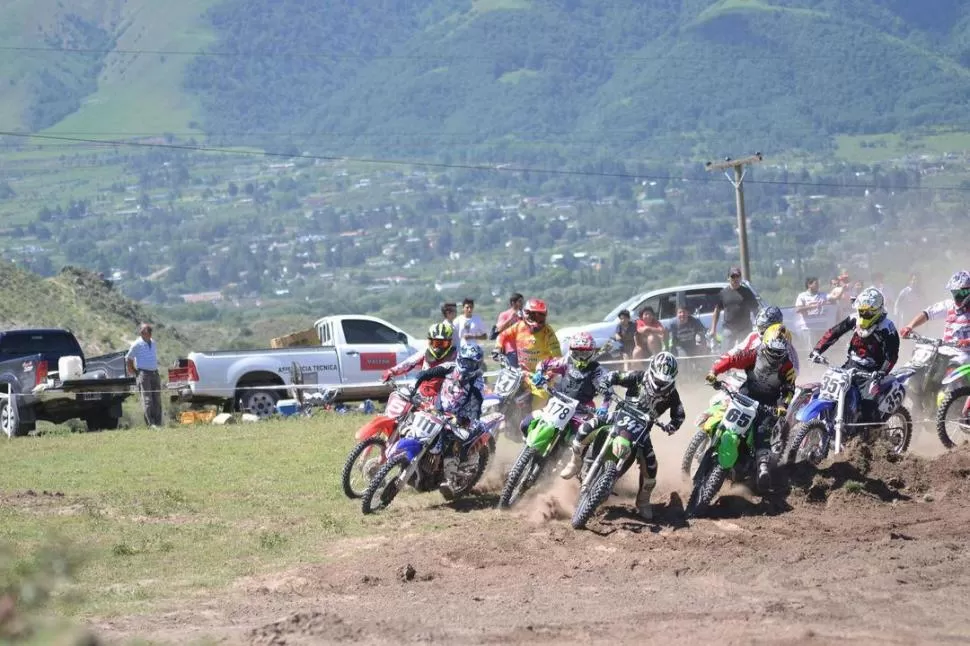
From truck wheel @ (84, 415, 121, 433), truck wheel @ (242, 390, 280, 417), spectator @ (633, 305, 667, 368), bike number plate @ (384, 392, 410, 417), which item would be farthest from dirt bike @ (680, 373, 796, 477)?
truck wheel @ (84, 415, 121, 433)

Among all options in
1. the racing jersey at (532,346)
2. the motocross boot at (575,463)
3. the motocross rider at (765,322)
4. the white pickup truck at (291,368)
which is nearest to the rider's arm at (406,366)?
the racing jersey at (532,346)

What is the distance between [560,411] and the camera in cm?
1468

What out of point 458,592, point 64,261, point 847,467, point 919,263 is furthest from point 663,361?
point 64,261

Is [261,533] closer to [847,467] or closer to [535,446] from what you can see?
[535,446]

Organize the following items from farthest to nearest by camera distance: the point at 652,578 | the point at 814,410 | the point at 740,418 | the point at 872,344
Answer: the point at 872,344
the point at 814,410
the point at 740,418
the point at 652,578

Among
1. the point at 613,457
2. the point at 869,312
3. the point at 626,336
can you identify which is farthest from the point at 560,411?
the point at 626,336

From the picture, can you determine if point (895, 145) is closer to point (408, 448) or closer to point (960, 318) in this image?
point (960, 318)

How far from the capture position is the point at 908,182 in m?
102

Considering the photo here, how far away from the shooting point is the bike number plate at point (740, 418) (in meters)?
14.6

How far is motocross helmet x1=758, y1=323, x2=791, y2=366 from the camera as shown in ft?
49.7

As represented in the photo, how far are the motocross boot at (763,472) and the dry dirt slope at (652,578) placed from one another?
0.61 feet

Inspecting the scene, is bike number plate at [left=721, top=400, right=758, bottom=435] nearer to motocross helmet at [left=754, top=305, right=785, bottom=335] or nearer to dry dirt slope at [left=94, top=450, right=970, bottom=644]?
dry dirt slope at [left=94, top=450, right=970, bottom=644]

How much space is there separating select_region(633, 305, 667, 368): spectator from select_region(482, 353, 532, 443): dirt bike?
10006mm

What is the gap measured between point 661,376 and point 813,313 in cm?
1500
